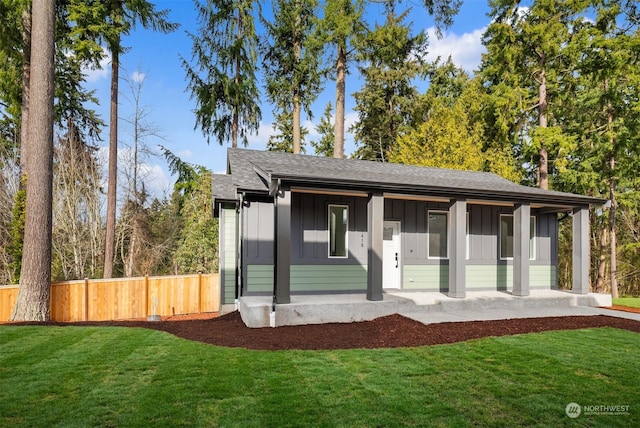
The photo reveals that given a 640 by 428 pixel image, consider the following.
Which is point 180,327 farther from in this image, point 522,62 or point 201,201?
point 522,62

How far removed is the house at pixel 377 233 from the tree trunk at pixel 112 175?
16.3 ft

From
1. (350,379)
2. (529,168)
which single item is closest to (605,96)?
(529,168)

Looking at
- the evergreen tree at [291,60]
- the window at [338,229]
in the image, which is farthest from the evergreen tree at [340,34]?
the window at [338,229]

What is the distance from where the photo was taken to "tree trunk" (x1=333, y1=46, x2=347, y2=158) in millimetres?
17062

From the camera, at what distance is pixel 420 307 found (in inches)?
319

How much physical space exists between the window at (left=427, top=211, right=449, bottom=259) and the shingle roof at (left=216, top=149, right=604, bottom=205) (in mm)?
1057

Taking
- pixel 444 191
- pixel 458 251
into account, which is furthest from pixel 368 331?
pixel 444 191

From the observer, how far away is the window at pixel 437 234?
10.3m

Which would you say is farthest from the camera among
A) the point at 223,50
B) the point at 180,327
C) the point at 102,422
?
the point at 223,50

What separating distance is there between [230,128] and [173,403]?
661 inches

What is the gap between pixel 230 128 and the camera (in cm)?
1888

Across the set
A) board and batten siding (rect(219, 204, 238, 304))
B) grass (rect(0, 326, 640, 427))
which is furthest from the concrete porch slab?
board and batten siding (rect(219, 204, 238, 304))
